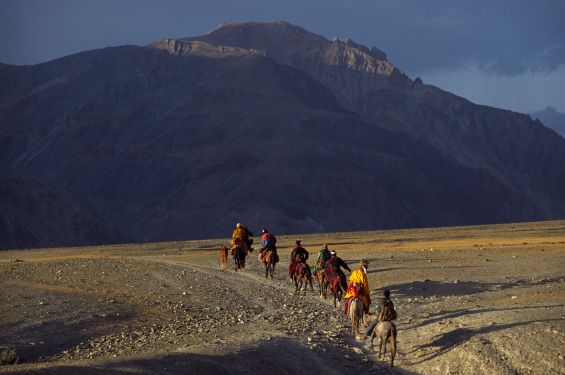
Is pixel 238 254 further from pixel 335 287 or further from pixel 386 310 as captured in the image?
pixel 386 310

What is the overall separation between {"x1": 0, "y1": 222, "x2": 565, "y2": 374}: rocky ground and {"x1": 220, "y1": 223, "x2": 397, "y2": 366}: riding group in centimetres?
55

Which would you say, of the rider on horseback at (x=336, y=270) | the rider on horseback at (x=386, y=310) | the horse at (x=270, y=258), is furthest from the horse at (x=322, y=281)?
the rider on horseback at (x=386, y=310)

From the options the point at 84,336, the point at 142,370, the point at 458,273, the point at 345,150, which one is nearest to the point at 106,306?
the point at 84,336

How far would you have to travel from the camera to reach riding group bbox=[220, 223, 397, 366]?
20.0 meters

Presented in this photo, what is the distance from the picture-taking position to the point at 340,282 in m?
28.0

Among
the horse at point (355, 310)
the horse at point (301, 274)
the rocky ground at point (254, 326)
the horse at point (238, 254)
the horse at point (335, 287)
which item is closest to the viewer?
the rocky ground at point (254, 326)

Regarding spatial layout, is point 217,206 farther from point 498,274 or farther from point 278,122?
point 498,274

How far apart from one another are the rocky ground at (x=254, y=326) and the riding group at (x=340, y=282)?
546 millimetres

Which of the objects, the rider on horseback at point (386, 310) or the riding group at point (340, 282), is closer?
the rider on horseback at point (386, 310)

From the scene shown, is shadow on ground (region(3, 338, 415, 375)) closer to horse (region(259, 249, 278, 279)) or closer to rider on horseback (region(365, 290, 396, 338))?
rider on horseback (region(365, 290, 396, 338))

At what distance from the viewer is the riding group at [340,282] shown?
20000mm

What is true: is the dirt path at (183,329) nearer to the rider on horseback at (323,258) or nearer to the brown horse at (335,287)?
the brown horse at (335,287)

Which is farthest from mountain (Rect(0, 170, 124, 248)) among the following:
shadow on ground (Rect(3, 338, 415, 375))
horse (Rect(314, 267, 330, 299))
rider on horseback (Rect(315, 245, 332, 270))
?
shadow on ground (Rect(3, 338, 415, 375))

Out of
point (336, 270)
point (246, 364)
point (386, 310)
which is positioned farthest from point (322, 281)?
point (246, 364)
